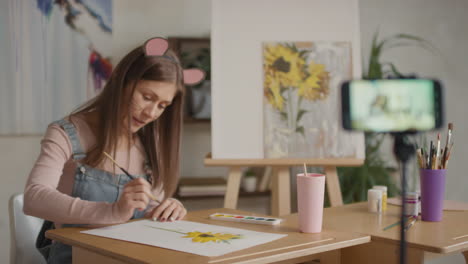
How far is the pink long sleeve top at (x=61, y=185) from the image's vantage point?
1.29 m

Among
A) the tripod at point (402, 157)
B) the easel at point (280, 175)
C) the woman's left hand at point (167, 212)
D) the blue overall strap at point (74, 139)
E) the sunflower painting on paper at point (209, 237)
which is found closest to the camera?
the tripod at point (402, 157)

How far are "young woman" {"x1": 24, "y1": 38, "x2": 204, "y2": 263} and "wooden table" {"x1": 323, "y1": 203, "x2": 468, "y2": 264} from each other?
0.44 meters

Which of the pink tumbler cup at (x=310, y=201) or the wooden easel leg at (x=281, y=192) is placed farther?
the wooden easel leg at (x=281, y=192)

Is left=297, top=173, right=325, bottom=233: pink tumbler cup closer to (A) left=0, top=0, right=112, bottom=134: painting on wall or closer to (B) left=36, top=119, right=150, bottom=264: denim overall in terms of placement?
(B) left=36, top=119, right=150, bottom=264: denim overall

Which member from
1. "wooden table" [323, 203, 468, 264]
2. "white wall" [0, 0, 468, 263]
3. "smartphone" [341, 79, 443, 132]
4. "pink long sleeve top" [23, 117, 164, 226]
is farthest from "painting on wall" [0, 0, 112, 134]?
"smartphone" [341, 79, 443, 132]

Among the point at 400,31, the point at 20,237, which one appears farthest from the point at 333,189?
the point at 400,31

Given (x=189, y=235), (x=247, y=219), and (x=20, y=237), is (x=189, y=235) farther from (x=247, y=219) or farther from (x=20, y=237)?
(x=20, y=237)

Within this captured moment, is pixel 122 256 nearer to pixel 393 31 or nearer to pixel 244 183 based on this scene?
pixel 244 183

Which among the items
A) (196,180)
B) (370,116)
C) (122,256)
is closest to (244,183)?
(196,180)

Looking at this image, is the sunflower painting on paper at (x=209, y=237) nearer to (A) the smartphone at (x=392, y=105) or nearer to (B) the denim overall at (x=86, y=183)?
(B) the denim overall at (x=86, y=183)

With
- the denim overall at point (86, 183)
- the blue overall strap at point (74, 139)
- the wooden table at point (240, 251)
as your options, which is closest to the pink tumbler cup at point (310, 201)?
the wooden table at point (240, 251)

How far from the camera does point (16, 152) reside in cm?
282

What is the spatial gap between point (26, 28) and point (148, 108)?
5.02 ft

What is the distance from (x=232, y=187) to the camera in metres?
2.21
